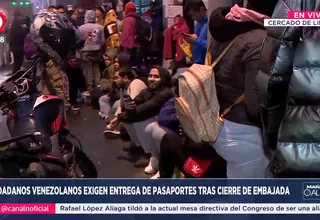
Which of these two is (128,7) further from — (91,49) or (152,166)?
(152,166)

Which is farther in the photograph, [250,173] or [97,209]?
[250,173]

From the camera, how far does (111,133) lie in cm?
212

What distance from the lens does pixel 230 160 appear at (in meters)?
2.02

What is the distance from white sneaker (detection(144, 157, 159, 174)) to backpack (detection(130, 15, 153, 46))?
0.45 metres

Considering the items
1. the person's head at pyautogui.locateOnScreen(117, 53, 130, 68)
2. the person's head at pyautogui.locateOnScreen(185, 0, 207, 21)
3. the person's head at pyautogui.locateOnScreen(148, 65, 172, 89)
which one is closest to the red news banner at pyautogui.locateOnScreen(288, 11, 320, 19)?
the person's head at pyautogui.locateOnScreen(185, 0, 207, 21)

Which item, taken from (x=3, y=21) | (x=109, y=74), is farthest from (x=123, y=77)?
(x=3, y=21)

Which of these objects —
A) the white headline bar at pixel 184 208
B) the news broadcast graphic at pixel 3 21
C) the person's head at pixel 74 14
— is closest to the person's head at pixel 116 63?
the person's head at pixel 74 14

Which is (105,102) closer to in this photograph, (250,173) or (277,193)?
(250,173)

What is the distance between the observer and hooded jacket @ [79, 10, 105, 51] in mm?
2025

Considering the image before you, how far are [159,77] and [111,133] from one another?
0.94ft

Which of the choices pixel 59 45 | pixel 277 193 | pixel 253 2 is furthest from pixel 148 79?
pixel 277 193

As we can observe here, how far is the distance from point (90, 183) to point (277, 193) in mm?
636

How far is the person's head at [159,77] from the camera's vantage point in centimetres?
209

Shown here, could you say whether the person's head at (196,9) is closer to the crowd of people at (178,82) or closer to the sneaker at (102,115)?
the crowd of people at (178,82)
